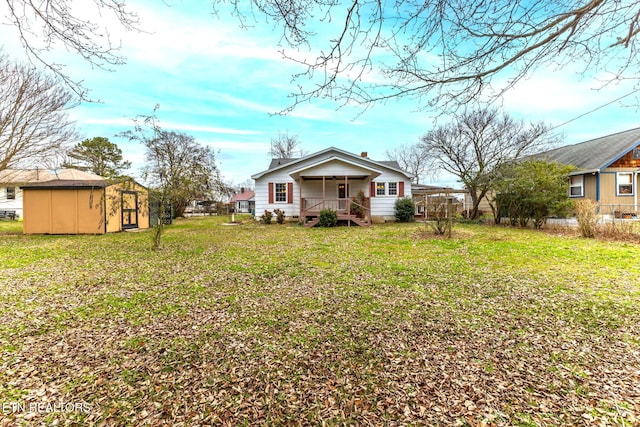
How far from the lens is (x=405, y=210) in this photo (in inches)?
674

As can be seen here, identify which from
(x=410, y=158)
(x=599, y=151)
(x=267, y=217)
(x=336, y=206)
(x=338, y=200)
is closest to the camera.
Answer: (x=338, y=200)

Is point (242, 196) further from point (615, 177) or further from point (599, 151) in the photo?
point (615, 177)

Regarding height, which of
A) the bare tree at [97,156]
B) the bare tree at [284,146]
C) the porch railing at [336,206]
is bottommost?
the porch railing at [336,206]

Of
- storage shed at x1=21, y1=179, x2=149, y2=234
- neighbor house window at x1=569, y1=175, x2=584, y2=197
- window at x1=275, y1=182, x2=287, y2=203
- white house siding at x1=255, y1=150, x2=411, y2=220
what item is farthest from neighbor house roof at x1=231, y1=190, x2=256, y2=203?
neighbor house window at x1=569, y1=175, x2=584, y2=197

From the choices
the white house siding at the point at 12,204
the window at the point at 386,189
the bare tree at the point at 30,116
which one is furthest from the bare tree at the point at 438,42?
the white house siding at the point at 12,204

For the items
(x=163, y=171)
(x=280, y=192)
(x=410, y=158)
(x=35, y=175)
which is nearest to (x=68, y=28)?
(x=163, y=171)

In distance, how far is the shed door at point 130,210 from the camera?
14469 mm

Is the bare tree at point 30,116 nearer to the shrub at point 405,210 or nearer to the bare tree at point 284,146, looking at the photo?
the shrub at point 405,210

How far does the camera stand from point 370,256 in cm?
732

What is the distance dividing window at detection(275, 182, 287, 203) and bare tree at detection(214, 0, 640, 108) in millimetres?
15114

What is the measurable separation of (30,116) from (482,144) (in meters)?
23.6

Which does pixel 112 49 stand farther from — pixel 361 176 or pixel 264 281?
pixel 361 176

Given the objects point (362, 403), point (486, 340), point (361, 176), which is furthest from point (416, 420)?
point (361, 176)

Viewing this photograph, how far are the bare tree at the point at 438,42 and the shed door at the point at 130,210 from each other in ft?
48.6
